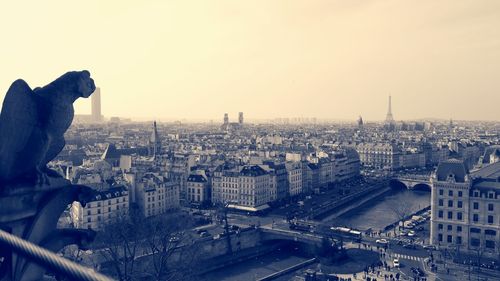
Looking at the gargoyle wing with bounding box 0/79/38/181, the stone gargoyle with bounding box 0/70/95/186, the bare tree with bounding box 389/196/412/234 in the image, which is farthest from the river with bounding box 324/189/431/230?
the gargoyle wing with bounding box 0/79/38/181

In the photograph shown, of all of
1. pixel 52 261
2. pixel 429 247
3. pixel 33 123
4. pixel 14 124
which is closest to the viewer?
pixel 52 261

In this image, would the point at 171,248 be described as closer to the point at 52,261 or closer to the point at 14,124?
the point at 14,124

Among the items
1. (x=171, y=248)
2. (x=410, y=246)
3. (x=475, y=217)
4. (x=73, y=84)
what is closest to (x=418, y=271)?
(x=410, y=246)

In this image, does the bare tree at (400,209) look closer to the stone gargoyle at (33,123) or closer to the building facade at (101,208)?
the building facade at (101,208)

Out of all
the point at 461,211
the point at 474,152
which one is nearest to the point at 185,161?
the point at 461,211

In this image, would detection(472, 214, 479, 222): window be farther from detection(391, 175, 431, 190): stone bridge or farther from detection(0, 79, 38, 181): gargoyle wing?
detection(0, 79, 38, 181): gargoyle wing

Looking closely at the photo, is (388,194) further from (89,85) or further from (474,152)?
(89,85)
